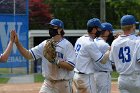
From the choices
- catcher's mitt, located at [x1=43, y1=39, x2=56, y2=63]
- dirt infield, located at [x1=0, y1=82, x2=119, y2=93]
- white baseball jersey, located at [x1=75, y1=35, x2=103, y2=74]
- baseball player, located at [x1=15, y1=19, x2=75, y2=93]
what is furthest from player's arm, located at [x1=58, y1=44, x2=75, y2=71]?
dirt infield, located at [x1=0, y1=82, x2=119, y2=93]

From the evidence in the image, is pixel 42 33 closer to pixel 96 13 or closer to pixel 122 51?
pixel 96 13

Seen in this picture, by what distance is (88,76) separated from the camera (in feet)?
28.6

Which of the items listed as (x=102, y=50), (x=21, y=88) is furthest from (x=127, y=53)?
(x=21, y=88)

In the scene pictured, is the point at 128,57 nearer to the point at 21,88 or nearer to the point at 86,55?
the point at 86,55

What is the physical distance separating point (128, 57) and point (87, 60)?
1.29 m

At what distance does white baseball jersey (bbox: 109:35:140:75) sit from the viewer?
7.48 meters

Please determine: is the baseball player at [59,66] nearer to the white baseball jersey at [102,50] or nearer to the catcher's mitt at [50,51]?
the catcher's mitt at [50,51]

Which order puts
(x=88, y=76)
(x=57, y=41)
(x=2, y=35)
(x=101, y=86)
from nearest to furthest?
1. (x=57, y=41)
2. (x=88, y=76)
3. (x=101, y=86)
4. (x=2, y=35)

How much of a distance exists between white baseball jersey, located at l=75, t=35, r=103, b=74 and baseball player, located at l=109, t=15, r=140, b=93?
2.95 feet

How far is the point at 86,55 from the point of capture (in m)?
8.65

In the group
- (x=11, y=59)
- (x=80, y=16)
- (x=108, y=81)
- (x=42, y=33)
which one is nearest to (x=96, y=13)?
(x=80, y=16)

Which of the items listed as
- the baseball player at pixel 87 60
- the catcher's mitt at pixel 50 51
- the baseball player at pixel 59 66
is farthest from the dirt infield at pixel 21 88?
the catcher's mitt at pixel 50 51

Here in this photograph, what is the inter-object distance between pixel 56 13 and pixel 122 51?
41510 mm

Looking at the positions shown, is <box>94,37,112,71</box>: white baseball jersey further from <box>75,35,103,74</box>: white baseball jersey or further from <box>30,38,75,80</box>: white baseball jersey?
<box>30,38,75,80</box>: white baseball jersey
